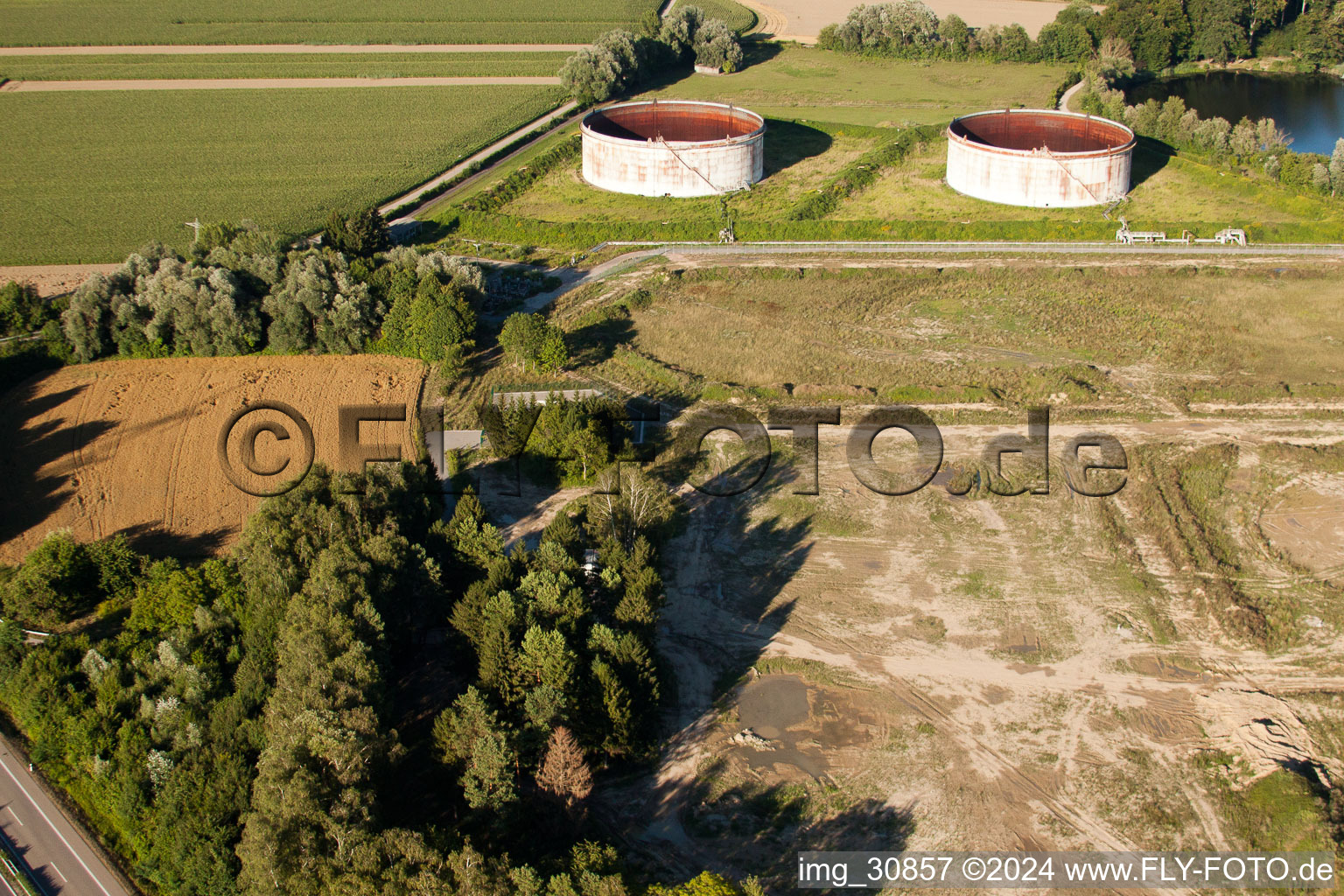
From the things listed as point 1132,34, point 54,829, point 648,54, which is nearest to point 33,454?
point 54,829

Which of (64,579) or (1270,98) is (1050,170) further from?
(64,579)

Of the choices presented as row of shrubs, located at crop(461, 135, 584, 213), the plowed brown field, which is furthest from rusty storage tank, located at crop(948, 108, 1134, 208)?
the plowed brown field

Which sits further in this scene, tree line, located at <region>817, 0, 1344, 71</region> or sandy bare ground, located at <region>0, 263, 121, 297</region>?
tree line, located at <region>817, 0, 1344, 71</region>

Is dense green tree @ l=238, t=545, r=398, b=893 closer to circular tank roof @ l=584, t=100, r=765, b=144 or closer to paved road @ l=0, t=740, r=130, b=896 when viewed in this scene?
paved road @ l=0, t=740, r=130, b=896

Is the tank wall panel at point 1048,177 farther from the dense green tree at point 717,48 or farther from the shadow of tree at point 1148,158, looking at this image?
the dense green tree at point 717,48

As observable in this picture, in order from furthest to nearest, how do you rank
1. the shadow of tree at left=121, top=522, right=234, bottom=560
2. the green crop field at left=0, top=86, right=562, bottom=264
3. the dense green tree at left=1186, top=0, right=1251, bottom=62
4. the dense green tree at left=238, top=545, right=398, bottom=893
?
the dense green tree at left=1186, top=0, right=1251, bottom=62 → the green crop field at left=0, top=86, right=562, bottom=264 → the shadow of tree at left=121, top=522, right=234, bottom=560 → the dense green tree at left=238, top=545, right=398, bottom=893

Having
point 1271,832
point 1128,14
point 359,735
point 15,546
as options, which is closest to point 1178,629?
point 1271,832

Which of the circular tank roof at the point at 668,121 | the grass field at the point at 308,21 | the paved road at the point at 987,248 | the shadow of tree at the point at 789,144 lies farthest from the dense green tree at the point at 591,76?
the paved road at the point at 987,248

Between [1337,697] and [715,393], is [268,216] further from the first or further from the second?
[1337,697]
